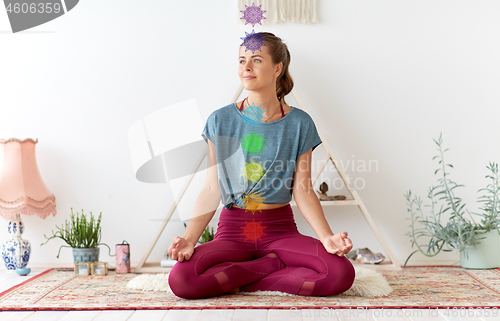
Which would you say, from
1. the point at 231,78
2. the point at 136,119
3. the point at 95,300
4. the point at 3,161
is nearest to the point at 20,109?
the point at 3,161

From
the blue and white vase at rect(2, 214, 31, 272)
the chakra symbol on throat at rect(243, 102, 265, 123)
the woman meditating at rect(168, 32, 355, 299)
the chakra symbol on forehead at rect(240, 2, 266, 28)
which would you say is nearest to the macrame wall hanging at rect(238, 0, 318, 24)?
the chakra symbol on forehead at rect(240, 2, 266, 28)

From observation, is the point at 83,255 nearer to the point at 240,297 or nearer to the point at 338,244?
the point at 240,297

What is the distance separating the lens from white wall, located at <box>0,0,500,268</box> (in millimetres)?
2496

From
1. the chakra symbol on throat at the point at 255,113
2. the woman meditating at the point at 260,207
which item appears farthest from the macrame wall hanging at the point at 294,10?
the chakra symbol on throat at the point at 255,113

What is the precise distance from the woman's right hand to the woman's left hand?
45cm

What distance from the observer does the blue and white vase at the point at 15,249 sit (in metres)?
2.24

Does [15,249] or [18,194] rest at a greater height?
[18,194]

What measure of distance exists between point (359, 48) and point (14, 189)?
→ 1.83m

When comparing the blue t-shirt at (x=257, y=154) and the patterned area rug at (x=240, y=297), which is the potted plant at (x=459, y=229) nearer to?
the patterned area rug at (x=240, y=297)

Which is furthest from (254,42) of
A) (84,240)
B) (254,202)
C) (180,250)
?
(84,240)

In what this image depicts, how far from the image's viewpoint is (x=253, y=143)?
1.79 m

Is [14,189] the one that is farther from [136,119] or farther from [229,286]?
[229,286]

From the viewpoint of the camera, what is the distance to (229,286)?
1.62 m

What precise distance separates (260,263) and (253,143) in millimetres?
436
